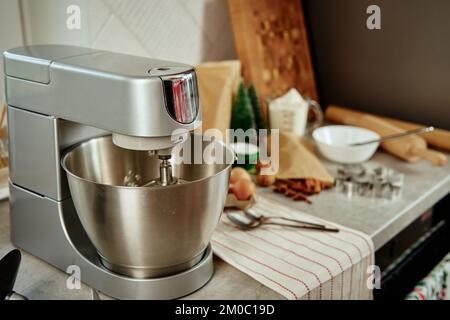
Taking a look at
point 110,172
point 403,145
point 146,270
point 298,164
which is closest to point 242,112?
point 298,164

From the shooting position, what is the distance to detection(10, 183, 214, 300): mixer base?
68 centimetres

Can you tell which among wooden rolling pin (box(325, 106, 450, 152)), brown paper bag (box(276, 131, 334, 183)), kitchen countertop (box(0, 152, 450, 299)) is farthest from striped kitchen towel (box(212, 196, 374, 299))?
wooden rolling pin (box(325, 106, 450, 152))

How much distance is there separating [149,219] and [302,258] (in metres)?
0.25

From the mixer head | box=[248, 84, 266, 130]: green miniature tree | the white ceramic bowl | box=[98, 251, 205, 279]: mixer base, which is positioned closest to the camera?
the mixer head

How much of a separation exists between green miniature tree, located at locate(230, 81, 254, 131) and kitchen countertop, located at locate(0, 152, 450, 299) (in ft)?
0.65

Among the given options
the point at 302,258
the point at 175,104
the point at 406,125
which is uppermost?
the point at 175,104

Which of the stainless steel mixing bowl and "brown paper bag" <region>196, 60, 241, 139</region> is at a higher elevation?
"brown paper bag" <region>196, 60, 241, 139</region>

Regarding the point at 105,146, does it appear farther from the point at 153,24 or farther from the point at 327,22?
the point at 327,22

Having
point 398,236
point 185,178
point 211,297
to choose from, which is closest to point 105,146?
point 185,178

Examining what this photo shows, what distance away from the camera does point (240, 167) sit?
1.04 metres

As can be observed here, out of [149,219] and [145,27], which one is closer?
[149,219]

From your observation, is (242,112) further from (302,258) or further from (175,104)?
(175,104)

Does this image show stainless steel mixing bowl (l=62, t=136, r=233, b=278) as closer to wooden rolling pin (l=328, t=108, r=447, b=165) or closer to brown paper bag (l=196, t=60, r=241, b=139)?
brown paper bag (l=196, t=60, r=241, b=139)

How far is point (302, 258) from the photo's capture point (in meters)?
0.78
